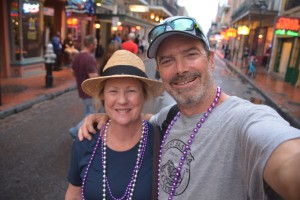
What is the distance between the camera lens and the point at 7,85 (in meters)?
9.82

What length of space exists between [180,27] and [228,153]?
726 mm

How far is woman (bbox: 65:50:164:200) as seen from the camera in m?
1.84

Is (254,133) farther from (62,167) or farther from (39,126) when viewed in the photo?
(39,126)

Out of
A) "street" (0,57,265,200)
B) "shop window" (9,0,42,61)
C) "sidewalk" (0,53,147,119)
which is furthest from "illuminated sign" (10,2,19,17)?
"street" (0,57,265,200)

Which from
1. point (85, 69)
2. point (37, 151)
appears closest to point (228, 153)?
point (85, 69)

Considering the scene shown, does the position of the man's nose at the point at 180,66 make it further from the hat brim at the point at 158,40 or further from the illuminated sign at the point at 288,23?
the illuminated sign at the point at 288,23

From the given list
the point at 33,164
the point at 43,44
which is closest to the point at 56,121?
the point at 33,164

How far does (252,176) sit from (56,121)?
635cm

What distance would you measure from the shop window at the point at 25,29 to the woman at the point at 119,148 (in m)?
10.7

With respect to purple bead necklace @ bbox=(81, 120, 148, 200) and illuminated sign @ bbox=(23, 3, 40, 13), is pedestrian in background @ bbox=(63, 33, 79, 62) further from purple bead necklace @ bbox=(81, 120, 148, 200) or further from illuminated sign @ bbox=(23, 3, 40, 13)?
purple bead necklace @ bbox=(81, 120, 148, 200)

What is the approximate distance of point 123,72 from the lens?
191 centimetres

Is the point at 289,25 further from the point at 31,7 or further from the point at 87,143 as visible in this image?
the point at 87,143

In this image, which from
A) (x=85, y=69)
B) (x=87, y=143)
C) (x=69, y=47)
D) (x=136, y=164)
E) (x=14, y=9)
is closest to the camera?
(x=136, y=164)

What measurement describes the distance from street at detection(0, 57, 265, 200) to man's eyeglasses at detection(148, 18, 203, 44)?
31.7 inches
